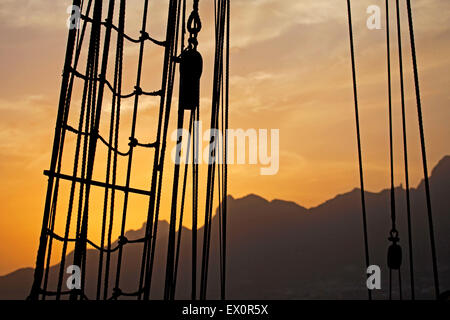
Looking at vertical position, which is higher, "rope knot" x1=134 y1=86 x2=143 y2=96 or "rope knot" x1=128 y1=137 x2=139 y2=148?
"rope knot" x1=134 y1=86 x2=143 y2=96

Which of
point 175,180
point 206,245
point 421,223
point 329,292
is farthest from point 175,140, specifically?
point 421,223

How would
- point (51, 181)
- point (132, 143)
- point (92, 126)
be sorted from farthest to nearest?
point (132, 143) → point (92, 126) → point (51, 181)

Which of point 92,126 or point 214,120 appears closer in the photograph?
point 214,120

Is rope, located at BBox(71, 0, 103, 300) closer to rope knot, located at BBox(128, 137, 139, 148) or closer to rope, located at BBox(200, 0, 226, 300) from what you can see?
rope knot, located at BBox(128, 137, 139, 148)

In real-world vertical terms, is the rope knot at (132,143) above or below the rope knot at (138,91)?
below

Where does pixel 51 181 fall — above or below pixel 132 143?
below

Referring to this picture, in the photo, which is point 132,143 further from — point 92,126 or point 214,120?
point 214,120

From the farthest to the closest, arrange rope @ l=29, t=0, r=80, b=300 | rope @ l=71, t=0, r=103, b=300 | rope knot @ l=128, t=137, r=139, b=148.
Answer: rope knot @ l=128, t=137, r=139, b=148, rope @ l=71, t=0, r=103, b=300, rope @ l=29, t=0, r=80, b=300

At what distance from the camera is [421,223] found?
19925cm

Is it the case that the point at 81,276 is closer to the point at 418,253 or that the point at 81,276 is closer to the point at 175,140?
the point at 175,140

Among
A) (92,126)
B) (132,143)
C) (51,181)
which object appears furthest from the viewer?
(132,143)

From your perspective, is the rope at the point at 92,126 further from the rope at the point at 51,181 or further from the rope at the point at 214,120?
the rope at the point at 214,120

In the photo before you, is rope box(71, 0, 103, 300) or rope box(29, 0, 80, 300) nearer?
rope box(29, 0, 80, 300)
